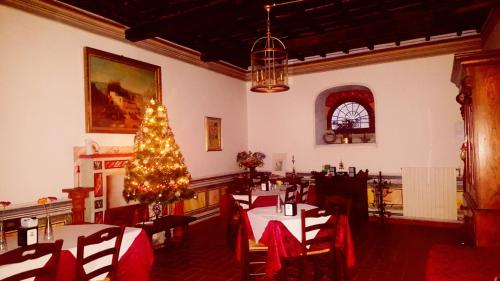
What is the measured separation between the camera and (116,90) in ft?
21.0

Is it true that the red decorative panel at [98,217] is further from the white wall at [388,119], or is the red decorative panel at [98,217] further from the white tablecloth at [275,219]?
the white wall at [388,119]

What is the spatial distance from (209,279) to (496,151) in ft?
12.9

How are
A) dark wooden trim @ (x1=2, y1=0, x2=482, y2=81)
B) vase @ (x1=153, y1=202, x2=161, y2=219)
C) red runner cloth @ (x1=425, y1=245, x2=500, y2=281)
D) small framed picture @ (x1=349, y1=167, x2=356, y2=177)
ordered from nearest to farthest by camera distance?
red runner cloth @ (x1=425, y1=245, x2=500, y2=281) → dark wooden trim @ (x1=2, y1=0, x2=482, y2=81) → vase @ (x1=153, y1=202, x2=161, y2=219) → small framed picture @ (x1=349, y1=167, x2=356, y2=177)

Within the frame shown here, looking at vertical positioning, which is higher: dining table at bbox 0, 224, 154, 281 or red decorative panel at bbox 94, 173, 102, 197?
red decorative panel at bbox 94, 173, 102, 197

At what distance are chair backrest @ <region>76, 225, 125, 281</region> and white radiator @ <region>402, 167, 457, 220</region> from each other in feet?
22.5

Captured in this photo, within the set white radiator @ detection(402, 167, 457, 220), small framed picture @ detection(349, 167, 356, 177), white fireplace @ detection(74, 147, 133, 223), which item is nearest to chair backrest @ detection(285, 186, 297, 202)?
small framed picture @ detection(349, 167, 356, 177)

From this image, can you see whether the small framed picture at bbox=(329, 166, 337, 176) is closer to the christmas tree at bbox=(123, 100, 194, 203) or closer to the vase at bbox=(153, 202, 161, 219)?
the christmas tree at bbox=(123, 100, 194, 203)

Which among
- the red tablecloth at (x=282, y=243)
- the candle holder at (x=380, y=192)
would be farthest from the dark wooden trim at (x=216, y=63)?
the red tablecloth at (x=282, y=243)

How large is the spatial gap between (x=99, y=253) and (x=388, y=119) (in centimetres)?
723

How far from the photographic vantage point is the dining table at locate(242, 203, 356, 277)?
156 inches

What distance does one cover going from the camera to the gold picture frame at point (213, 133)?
8.73 m

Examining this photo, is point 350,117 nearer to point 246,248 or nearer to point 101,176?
point 246,248

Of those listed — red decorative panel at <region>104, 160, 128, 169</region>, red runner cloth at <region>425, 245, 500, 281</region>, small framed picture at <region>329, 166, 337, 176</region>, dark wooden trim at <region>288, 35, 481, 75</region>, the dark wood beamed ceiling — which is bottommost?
red runner cloth at <region>425, 245, 500, 281</region>

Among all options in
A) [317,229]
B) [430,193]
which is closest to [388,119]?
[430,193]
